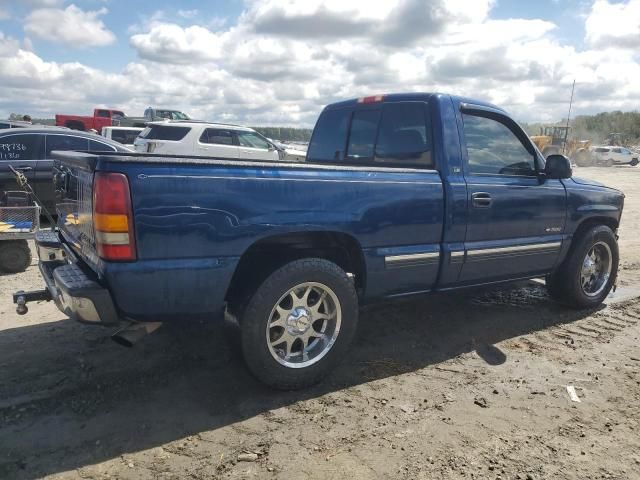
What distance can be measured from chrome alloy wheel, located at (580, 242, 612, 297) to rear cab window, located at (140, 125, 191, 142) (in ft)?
33.4

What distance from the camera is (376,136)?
4.35 m

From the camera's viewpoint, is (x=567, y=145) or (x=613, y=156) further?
(x=567, y=145)

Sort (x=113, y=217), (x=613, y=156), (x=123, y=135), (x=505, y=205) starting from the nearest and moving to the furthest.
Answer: (x=113, y=217), (x=505, y=205), (x=123, y=135), (x=613, y=156)

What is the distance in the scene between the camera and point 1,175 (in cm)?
750

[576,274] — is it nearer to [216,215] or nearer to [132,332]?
[216,215]

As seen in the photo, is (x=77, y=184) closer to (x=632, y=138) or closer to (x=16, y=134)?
(x=16, y=134)

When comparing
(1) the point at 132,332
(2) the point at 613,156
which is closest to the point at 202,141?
(1) the point at 132,332

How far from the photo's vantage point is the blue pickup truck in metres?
2.70

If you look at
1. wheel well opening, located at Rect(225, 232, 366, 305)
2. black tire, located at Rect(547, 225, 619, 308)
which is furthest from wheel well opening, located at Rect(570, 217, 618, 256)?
wheel well opening, located at Rect(225, 232, 366, 305)

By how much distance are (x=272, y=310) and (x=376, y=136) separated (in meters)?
1.99

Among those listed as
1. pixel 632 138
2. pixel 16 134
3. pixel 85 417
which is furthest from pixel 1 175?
pixel 632 138

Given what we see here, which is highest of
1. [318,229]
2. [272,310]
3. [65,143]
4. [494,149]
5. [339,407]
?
[494,149]

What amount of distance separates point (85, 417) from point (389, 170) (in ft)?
8.04

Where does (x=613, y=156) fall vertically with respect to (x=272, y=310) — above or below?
above
